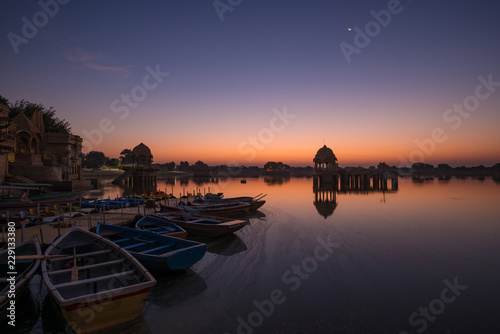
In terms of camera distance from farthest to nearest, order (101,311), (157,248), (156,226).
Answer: (156,226), (157,248), (101,311)

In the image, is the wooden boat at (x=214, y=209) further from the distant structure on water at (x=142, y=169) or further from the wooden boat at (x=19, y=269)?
the distant structure on water at (x=142, y=169)

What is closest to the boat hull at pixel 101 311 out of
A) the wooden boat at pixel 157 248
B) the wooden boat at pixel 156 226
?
the wooden boat at pixel 157 248

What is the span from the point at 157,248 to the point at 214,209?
11195mm

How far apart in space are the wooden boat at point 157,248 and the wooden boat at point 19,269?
2.68m

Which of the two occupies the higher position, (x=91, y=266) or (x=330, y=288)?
(x=91, y=266)

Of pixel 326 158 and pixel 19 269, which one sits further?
pixel 326 158

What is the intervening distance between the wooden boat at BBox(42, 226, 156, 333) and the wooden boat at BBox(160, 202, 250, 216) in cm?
1132

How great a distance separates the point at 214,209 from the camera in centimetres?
2116

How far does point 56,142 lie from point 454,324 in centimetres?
5428

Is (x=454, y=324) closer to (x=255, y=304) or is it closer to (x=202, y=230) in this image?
(x=255, y=304)

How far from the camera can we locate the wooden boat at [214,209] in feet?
66.8

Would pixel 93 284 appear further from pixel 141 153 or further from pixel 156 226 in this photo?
pixel 141 153

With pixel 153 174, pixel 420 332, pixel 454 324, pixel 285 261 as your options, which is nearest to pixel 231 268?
pixel 285 261

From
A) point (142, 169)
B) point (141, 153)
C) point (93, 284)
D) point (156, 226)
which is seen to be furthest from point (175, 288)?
point (141, 153)
